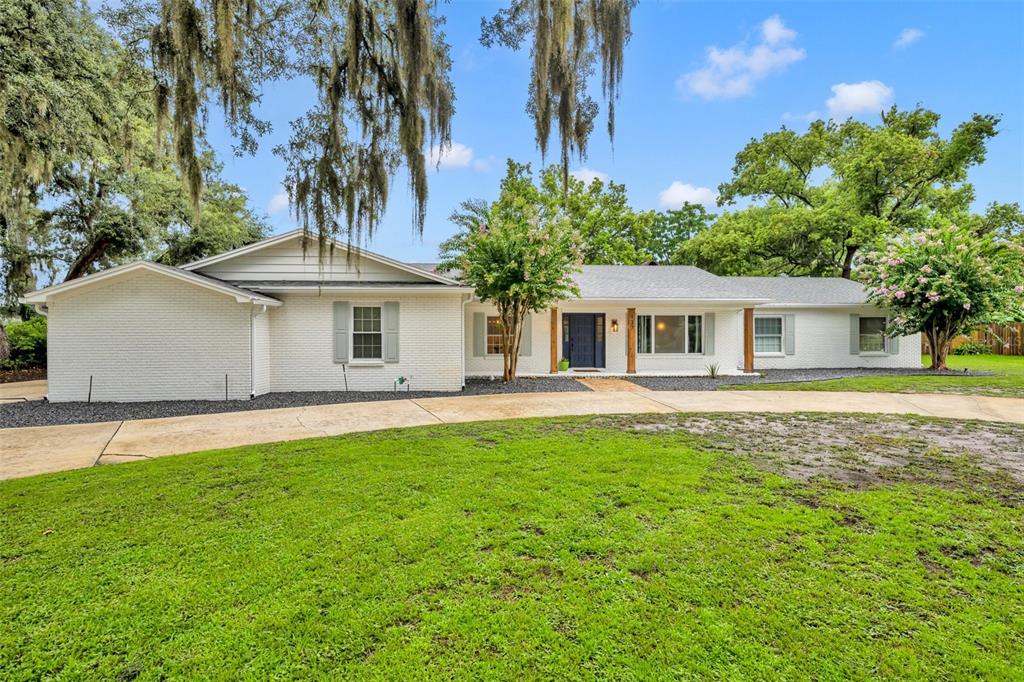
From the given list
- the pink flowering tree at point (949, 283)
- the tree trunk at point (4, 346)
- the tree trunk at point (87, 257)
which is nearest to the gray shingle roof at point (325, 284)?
the tree trunk at point (4, 346)

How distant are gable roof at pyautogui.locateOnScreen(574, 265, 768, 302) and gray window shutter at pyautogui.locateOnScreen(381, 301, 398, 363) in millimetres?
5538

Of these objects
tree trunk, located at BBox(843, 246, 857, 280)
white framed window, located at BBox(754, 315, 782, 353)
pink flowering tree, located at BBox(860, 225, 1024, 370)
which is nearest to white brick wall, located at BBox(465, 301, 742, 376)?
white framed window, located at BBox(754, 315, 782, 353)

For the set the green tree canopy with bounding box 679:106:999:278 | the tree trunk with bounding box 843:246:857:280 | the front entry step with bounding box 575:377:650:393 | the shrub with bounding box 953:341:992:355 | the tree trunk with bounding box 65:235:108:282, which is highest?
the green tree canopy with bounding box 679:106:999:278

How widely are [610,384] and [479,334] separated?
169 inches

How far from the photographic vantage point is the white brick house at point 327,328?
29.6 ft

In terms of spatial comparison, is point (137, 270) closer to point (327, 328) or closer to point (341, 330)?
point (327, 328)

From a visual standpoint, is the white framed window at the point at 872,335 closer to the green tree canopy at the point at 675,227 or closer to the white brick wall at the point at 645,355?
the white brick wall at the point at 645,355

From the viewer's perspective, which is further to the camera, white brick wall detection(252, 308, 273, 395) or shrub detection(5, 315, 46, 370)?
shrub detection(5, 315, 46, 370)

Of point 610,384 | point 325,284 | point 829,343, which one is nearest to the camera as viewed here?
point 325,284

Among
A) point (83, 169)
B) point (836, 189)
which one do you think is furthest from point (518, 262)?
point (836, 189)

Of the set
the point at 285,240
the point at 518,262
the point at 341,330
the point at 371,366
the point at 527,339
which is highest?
the point at 285,240

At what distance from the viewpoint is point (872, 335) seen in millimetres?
16000

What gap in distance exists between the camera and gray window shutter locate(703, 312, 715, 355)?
14.4m

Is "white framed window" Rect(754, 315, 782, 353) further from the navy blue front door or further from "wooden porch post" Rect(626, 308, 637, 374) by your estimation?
the navy blue front door
